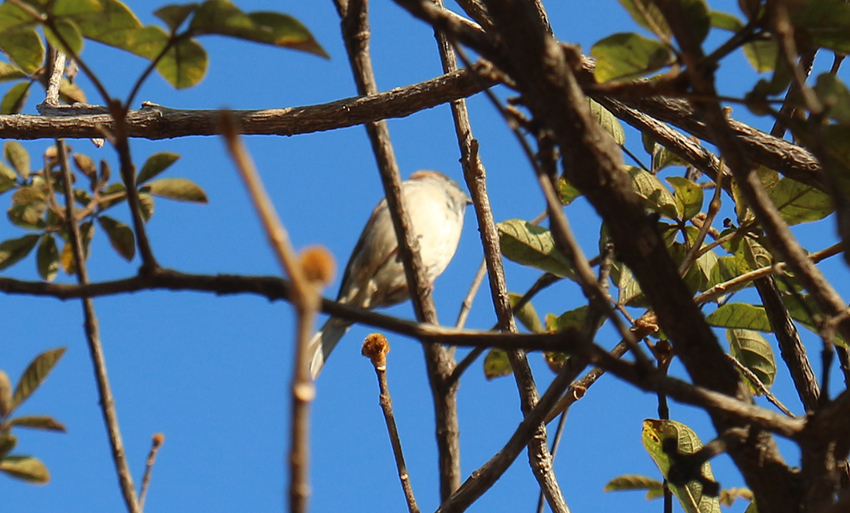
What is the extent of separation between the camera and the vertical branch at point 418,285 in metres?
1.99

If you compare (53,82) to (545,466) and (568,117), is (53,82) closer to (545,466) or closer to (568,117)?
(545,466)

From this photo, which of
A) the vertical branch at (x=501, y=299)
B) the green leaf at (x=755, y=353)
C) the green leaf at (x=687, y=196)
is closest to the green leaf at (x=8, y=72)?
the vertical branch at (x=501, y=299)

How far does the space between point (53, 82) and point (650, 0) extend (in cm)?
208

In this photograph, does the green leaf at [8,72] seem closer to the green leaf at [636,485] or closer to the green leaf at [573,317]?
the green leaf at [573,317]

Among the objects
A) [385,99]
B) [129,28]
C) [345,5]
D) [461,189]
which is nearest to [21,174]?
[385,99]

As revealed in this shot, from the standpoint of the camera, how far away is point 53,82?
262 cm

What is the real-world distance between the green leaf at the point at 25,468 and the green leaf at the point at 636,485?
193cm

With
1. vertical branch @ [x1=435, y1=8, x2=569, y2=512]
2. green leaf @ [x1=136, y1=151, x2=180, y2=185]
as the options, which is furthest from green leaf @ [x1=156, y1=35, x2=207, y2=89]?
green leaf @ [x1=136, y1=151, x2=180, y2=185]

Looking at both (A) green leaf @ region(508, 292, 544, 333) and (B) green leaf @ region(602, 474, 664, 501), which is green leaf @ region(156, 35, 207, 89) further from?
(B) green leaf @ region(602, 474, 664, 501)

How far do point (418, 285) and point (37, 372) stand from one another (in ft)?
3.23

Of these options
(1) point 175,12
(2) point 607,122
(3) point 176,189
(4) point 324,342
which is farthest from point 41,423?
(4) point 324,342

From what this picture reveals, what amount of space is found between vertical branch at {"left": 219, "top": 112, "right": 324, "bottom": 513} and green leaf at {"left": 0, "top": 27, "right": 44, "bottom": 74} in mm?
1132

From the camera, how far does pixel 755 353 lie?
2578mm

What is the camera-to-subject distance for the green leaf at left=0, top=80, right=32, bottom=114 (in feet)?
9.30
